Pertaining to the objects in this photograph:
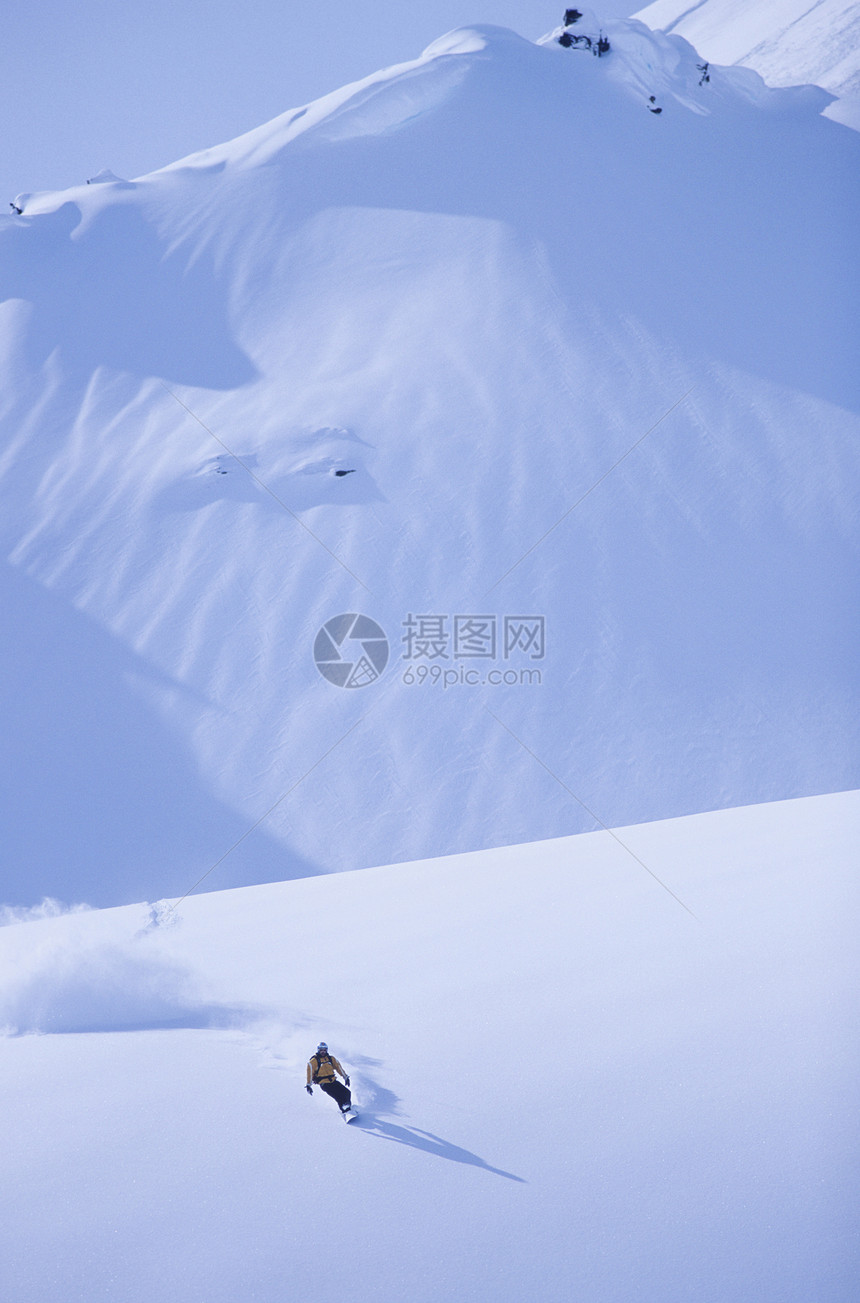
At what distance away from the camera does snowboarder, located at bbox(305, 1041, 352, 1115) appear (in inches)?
127

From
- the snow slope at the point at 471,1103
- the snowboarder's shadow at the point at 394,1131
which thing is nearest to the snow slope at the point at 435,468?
the snow slope at the point at 471,1103

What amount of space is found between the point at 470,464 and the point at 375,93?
12.2 meters

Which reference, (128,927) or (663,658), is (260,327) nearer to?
(663,658)

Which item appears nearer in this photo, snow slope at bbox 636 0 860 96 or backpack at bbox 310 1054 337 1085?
backpack at bbox 310 1054 337 1085

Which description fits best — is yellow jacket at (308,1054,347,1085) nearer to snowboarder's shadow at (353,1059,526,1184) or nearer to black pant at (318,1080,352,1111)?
black pant at (318,1080,352,1111)

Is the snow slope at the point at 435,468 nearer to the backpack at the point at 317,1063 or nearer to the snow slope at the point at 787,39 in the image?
the snow slope at the point at 787,39

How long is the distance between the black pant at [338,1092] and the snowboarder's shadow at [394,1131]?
0.07 m

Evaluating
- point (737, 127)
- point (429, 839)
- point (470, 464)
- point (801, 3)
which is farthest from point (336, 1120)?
point (801, 3)

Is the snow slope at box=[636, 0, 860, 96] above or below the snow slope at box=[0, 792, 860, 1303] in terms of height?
above

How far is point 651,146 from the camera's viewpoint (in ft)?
69.7

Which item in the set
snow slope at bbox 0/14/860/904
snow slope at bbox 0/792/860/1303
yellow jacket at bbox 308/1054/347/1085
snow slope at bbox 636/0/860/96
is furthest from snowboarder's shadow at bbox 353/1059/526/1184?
snow slope at bbox 636/0/860/96

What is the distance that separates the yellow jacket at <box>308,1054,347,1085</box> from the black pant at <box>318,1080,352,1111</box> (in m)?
0.02

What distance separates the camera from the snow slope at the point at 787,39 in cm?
2402

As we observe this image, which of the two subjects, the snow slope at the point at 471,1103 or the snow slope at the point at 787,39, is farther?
the snow slope at the point at 787,39
